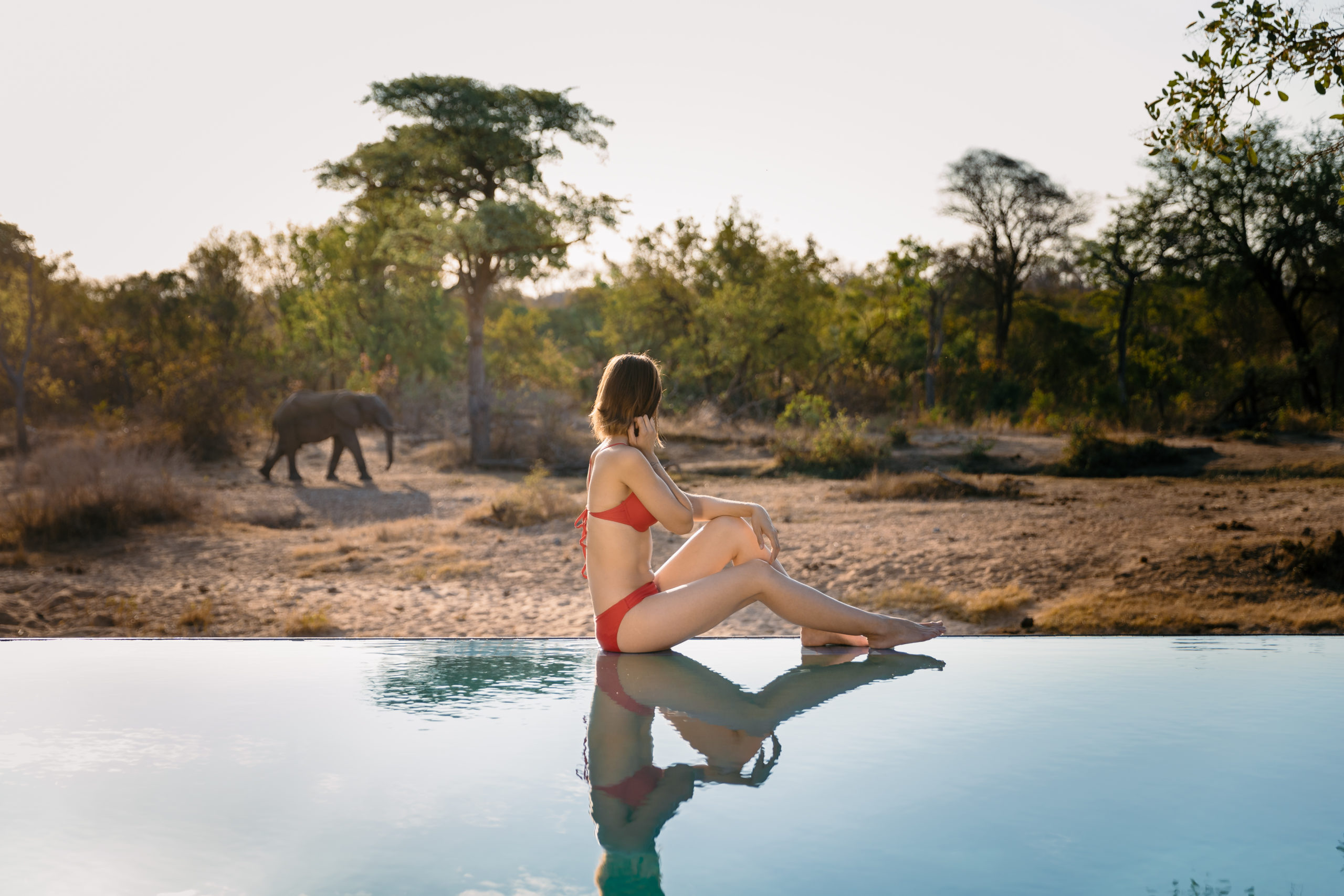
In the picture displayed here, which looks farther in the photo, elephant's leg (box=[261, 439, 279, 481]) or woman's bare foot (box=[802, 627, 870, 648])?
elephant's leg (box=[261, 439, 279, 481])

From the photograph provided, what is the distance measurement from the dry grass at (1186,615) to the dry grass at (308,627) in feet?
13.1

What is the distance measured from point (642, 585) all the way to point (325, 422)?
11735mm

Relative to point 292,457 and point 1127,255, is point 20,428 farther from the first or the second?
point 1127,255

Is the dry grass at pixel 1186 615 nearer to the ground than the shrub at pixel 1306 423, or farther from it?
nearer to the ground

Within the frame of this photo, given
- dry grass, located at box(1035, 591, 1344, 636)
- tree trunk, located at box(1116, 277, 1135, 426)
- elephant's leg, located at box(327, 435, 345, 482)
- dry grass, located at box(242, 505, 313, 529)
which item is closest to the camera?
dry grass, located at box(1035, 591, 1344, 636)

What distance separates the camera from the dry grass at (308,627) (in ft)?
18.9

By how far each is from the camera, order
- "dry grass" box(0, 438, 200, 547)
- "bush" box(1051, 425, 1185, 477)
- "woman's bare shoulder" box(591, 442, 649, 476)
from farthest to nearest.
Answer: "bush" box(1051, 425, 1185, 477)
"dry grass" box(0, 438, 200, 547)
"woman's bare shoulder" box(591, 442, 649, 476)

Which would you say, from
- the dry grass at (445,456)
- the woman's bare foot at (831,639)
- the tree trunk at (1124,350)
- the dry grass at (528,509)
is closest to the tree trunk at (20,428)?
the dry grass at (445,456)

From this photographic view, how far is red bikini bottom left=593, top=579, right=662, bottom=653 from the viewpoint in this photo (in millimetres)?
3109

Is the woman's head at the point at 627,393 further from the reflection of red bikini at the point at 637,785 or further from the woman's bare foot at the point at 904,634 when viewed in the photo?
the woman's bare foot at the point at 904,634

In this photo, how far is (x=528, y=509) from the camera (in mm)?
9711

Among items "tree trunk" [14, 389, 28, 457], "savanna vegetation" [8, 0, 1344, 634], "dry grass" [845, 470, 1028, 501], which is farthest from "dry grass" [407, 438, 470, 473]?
"dry grass" [845, 470, 1028, 501]

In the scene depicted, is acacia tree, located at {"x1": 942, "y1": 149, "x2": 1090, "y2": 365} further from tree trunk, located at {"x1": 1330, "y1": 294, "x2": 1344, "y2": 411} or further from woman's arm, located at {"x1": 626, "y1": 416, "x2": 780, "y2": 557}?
woman's arm, located at {"x1": 626, "y1": 416, "x2": 780, "y2": 557}

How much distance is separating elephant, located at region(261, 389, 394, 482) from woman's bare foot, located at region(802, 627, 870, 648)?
1126 cm
